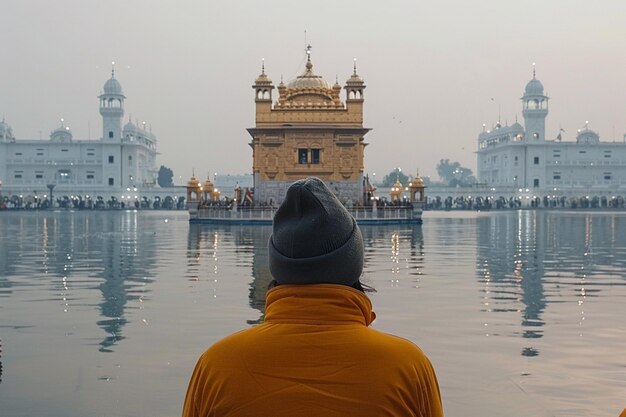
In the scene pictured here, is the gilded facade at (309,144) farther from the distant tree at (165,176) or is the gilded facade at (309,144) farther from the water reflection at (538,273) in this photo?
the distant tree at (165,176)

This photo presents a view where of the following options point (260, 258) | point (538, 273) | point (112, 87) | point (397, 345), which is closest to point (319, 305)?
point (397, 345)

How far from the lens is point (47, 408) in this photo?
21.9 ft

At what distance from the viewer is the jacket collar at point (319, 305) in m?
2.51

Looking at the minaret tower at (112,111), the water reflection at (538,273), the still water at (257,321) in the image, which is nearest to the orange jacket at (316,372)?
the still water at (257,321)

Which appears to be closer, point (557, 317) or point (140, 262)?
point (557, 317)

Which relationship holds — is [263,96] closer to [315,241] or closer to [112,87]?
[315,241]

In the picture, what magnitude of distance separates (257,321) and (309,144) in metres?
44.6

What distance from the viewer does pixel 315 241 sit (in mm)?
2564

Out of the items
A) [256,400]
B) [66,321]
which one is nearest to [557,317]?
[66,321]

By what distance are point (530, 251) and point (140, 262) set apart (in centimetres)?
1190

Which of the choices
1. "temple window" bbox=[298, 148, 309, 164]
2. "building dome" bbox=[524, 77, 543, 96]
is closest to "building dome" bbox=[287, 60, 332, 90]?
"temple window" bbox=[298, 148, 309, 164]

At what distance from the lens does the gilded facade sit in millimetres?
55062

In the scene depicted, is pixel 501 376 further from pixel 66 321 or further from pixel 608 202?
pixel 608 202

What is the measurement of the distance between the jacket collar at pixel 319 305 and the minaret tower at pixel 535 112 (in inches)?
5171
